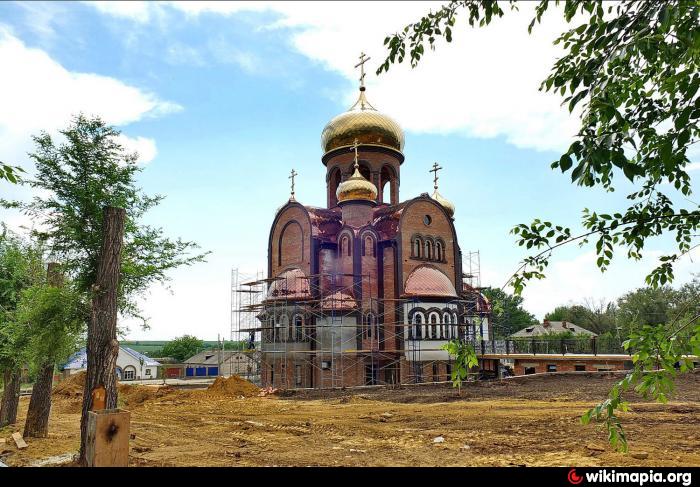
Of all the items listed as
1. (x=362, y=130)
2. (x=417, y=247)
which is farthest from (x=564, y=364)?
(x=362, y=130)

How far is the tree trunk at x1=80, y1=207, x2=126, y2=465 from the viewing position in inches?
332

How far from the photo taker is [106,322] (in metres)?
8.70

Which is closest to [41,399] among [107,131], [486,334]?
[107,131]

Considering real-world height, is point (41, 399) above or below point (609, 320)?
below

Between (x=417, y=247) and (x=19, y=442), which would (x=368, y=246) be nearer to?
(x=417, y=247)

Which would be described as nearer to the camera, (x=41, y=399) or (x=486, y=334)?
(x=41, y=399)

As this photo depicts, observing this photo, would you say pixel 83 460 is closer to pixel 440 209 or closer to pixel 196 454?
pixel 196 454

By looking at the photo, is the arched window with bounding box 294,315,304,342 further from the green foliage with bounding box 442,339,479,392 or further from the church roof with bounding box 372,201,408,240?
the green foliage with bounding box 442,339,479,392

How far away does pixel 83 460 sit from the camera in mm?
8266

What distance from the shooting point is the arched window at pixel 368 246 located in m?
25.8

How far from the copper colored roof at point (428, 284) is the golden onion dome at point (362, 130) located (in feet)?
28.0

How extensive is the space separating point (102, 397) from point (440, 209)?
22.2 meters

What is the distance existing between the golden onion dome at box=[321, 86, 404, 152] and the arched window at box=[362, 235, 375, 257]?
270 inches
